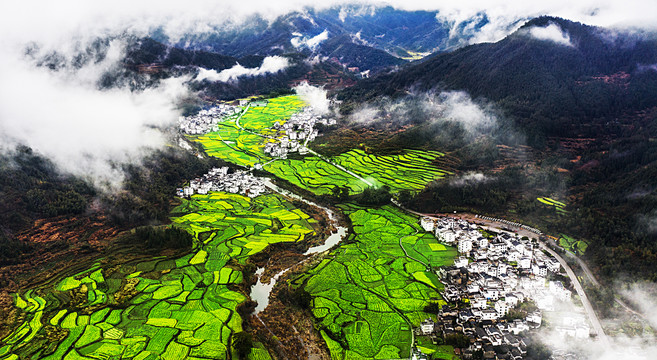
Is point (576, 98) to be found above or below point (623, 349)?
above

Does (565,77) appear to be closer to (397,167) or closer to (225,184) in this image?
(397,167)

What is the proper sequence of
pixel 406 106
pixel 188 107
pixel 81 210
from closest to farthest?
1. pixel 81 210
2. pixel 406 106
3. pixel 188 107

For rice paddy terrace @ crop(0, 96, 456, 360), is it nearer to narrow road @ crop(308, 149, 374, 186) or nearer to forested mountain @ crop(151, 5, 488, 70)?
narrow road @ crop(308, 149, 374, 186)

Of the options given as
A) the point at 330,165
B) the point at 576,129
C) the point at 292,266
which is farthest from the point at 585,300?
the point at 330,165

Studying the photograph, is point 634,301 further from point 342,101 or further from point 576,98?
point 342,101

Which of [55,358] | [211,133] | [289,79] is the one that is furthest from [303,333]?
[289,79]

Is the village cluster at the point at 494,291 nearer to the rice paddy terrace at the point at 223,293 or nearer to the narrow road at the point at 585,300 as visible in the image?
the narrow road at the point at 585,300

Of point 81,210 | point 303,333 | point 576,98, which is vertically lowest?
point 303,333
